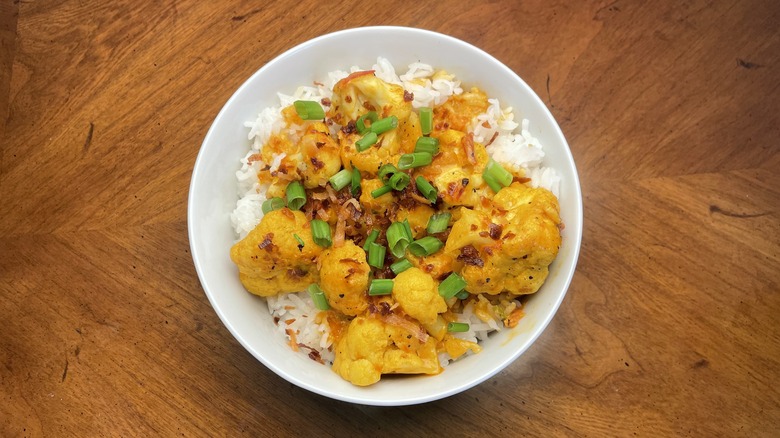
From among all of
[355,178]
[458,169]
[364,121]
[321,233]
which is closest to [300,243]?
[321,233]

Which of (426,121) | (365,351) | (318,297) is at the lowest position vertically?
(365,351)

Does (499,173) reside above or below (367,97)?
below

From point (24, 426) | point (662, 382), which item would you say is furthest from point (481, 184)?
point (24, 426)

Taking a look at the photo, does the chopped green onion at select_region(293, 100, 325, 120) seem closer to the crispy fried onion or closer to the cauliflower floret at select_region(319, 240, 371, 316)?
the crispy fried onion

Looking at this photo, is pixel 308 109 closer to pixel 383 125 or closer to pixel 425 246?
pixel 383 125

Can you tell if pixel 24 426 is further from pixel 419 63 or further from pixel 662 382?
pixel 662 382

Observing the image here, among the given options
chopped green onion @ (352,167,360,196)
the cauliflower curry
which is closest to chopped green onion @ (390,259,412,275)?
the cauliflower curry

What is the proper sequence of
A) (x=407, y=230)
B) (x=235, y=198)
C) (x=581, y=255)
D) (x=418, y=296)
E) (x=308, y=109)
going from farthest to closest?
(x=581, y=255), (x=235, y=198), (x=308, y=109), (x=407, y=230), (x=418, y=296)
